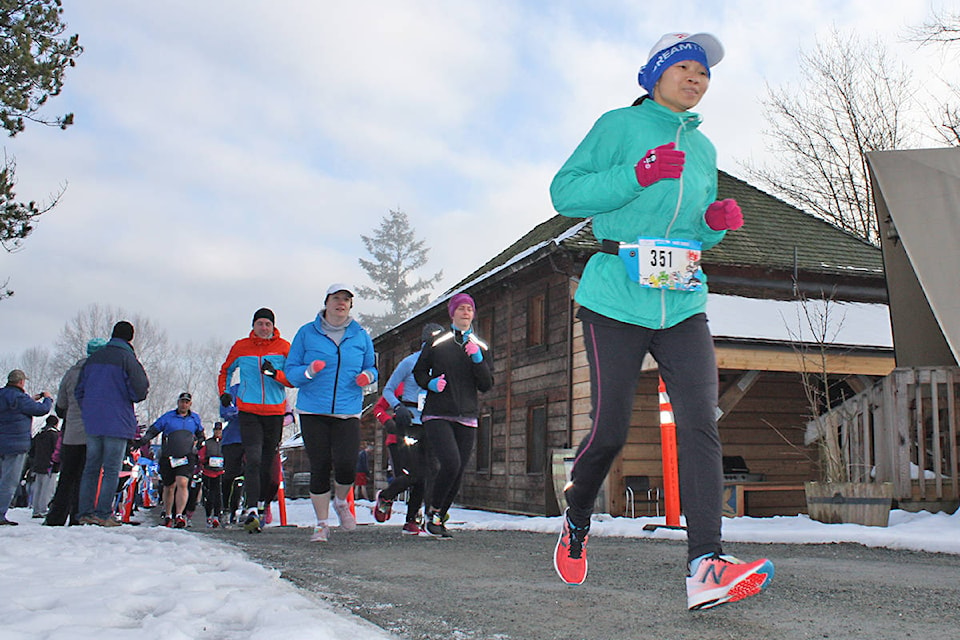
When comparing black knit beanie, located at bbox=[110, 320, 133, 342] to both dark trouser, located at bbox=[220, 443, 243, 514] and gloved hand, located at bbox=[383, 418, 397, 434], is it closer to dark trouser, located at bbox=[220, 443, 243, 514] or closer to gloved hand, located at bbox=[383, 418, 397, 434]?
dark trouser, located at bbox=[220, 443, 243, 514]

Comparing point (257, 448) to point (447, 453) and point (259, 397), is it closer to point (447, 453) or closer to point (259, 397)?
point (259, 397)

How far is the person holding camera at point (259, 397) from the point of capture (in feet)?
28.5

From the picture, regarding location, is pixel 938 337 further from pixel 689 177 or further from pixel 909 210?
pixel 689 177

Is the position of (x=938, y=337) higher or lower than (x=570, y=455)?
higher

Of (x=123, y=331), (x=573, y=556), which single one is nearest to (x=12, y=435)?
(x=123, y=331)

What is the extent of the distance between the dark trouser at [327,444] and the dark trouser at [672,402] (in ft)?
12.3

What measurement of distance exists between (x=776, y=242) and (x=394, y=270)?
51148mm

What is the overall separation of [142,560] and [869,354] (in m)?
11.8

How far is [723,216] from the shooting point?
12.1 ft

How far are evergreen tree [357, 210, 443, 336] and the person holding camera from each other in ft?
181

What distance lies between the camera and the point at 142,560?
478cm

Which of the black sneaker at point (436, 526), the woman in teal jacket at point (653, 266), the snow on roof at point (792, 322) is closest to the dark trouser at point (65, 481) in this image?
the black sneaker at point (436, 526)

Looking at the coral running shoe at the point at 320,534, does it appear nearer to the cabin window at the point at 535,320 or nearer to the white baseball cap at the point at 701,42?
the white baseball cap at the point at 701,42

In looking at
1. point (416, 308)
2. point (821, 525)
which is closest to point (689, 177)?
point (821, 525)
